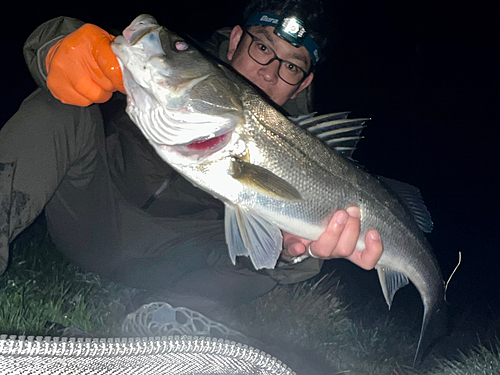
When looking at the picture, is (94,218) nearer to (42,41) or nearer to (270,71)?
(42,41)

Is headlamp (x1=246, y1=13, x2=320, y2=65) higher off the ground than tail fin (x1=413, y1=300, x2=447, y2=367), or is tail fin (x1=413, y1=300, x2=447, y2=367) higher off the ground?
Answer: headlamp (x1=246, y1=13, x2=320, y2=65)

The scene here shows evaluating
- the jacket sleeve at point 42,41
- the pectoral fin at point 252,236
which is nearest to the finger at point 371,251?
the pectoral fin at point 252,236

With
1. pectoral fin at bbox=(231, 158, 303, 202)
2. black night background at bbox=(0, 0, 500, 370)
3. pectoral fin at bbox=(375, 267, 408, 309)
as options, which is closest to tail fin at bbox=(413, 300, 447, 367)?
pectoral fin at bbox=(375, 267, 408, 309)

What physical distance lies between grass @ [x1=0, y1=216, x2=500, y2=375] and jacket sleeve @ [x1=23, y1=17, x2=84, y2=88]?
1.30 metres

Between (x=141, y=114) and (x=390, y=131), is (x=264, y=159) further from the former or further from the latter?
(x=390, y=131)

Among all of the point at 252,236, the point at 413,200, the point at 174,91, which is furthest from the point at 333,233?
the point at 174,91

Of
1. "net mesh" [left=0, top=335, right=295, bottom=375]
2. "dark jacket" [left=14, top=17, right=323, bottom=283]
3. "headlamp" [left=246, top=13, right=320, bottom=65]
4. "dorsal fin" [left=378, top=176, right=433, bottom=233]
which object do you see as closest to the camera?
"net mesh" [left=0, top=335, right=295, bottom=375]

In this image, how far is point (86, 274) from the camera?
11.1ft

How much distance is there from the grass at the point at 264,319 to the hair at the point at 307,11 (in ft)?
7.05

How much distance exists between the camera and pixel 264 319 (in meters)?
3.86

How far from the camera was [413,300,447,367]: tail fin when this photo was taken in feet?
8.99

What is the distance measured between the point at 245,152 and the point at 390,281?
4.68 ft

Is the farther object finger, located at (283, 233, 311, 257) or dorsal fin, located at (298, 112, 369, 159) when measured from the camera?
finger, located at (283, 233, 311, 257)

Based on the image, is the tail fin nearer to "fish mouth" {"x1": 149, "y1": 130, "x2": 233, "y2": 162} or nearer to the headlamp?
"fish mouth" {"x1": 149, "y1": 130, "x2": 233, "y2": 162}
